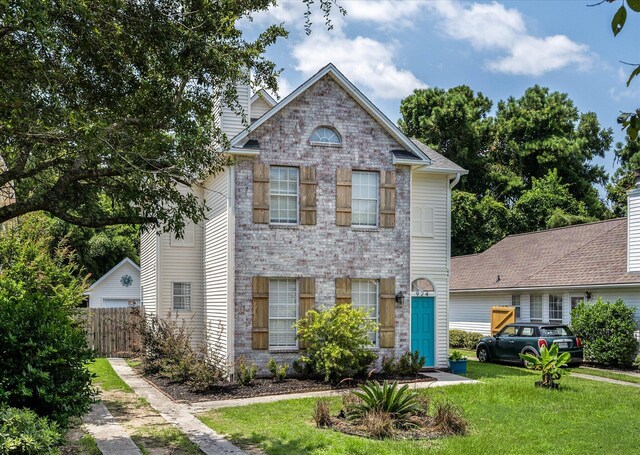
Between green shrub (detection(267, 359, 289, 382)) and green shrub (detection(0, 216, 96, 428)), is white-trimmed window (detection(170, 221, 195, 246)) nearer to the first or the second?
green shrub (detection(267, 359, 289, 382))

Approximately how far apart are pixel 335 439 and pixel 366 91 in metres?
11.8

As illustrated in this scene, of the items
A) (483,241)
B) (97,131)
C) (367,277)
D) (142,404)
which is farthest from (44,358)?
(483,241)

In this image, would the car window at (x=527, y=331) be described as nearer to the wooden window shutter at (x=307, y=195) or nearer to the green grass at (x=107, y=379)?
the wooden window shutter at (x=307, y=195)

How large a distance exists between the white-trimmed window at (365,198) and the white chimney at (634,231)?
31.8 ft

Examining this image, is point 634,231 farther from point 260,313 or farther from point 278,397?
point 278,397

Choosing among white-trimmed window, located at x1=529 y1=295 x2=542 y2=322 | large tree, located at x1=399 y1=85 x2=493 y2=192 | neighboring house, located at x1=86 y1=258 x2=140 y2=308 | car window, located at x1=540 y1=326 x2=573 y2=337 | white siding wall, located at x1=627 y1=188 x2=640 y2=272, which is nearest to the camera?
car window, located at x1=540 y1=326 x2=573 y2=337

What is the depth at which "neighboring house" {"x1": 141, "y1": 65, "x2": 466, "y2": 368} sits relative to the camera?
17828mm

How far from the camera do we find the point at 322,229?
18.5 m

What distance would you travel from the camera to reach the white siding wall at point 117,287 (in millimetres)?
36125

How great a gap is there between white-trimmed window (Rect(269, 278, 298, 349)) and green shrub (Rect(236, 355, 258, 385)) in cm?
91

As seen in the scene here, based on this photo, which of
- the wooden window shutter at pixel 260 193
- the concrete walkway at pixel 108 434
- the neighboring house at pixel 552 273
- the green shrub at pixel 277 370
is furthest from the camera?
the neighboring house at pixel 552 273

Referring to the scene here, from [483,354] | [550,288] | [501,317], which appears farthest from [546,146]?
[483,354]

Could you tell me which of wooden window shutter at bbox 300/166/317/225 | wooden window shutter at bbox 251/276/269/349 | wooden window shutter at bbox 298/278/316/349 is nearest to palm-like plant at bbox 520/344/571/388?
wooden window shutter at bbox 298/278/316/349

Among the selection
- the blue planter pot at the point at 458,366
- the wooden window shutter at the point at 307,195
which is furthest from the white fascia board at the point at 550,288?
the wooden window shutter at the point at 307,195
